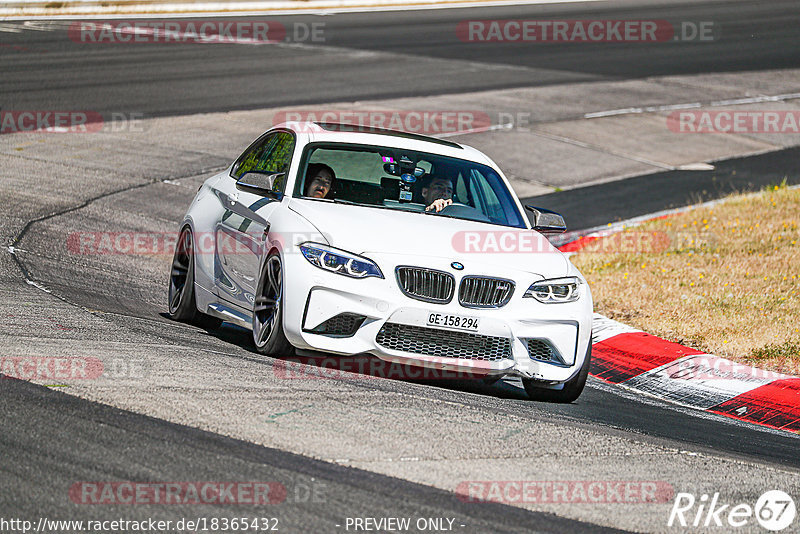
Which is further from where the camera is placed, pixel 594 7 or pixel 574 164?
pixel 594 7

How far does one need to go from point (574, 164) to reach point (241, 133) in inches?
206

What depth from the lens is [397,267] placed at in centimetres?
717

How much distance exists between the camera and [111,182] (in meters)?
15.0

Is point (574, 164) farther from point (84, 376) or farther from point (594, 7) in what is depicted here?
point (594, 7)

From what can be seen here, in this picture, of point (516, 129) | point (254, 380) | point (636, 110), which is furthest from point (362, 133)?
point (636, 110)

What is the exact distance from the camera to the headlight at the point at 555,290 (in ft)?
24.6

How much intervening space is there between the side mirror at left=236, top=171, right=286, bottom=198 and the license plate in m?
1.67
